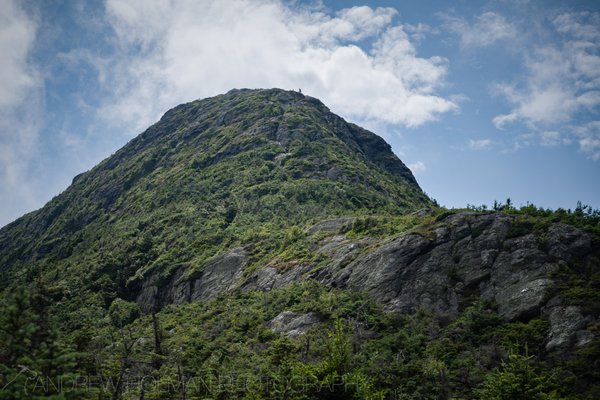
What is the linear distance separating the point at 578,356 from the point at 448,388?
8.34m

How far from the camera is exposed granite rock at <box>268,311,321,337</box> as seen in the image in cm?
4068

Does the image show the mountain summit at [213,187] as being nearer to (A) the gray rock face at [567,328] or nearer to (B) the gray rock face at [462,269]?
(B) the gray rock face at [462,269]

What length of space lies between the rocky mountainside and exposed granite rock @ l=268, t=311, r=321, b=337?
0.16m

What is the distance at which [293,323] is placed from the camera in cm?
4222

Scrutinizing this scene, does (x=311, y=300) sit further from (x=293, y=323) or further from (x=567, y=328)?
(x=567, y=328)

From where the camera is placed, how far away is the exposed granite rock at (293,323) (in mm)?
40684

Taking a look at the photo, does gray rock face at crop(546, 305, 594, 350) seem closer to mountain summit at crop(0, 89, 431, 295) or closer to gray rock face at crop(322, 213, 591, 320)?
gray rock face at crop(322, 213, 591, 320)

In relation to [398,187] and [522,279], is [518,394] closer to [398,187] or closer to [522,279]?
[522,279]

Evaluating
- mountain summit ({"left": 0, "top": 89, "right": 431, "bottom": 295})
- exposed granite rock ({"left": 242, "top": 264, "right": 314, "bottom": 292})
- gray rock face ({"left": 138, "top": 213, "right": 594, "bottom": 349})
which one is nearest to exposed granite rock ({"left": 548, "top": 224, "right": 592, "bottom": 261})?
gray rock face ({"left": 138, "top": 213, "right": 594, "bottom": 349})

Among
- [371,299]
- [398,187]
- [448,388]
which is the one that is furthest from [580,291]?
[398,187]

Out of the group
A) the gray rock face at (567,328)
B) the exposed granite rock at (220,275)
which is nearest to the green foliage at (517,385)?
the gray rock face at (567,328)

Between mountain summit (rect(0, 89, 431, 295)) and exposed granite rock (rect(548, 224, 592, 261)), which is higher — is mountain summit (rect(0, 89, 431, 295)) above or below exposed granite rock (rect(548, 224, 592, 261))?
above

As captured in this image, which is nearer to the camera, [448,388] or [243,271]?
[448,388]

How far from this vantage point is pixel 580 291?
104 feet
